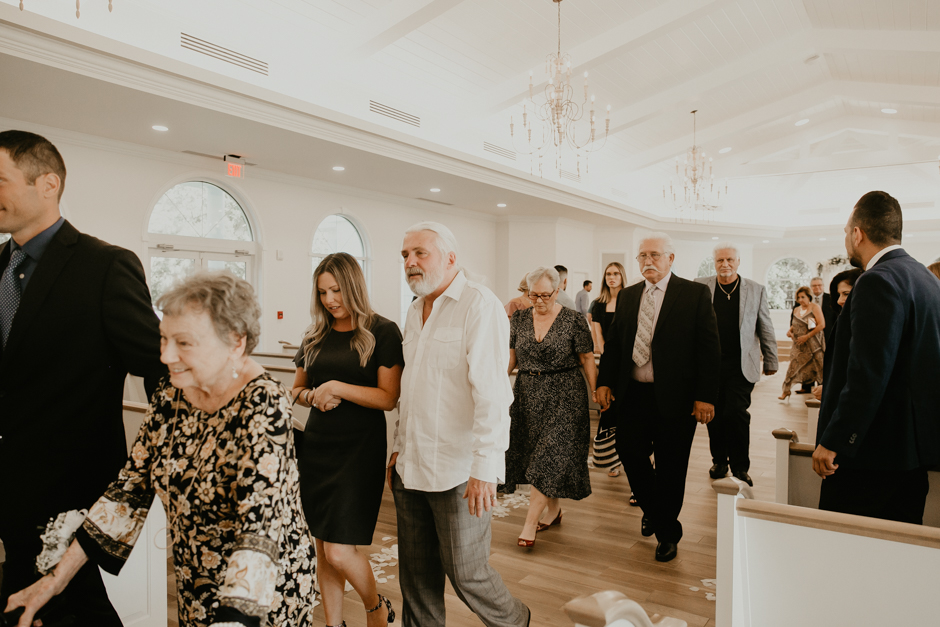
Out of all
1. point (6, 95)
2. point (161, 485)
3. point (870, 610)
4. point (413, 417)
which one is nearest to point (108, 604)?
point (161, 485)

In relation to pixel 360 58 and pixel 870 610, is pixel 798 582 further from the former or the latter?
pixel 360 58

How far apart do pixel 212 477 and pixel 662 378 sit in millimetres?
2525

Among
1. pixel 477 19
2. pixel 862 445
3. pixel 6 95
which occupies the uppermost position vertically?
pixel 477 19

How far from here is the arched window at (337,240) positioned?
391 inches

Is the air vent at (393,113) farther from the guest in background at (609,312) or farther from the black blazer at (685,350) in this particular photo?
the black blazer at (685,350)

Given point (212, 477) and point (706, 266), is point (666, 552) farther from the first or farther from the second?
point (706, 266)

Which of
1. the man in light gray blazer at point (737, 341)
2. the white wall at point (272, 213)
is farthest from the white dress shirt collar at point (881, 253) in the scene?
the white wall at point (272, 213)

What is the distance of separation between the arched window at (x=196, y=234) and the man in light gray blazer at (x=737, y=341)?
19.3 feet

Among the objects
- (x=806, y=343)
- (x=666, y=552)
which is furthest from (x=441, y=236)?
(x=806, y=343)

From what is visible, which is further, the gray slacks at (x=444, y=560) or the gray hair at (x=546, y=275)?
the gray hair at (x=546, y=275)

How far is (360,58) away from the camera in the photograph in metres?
6.68

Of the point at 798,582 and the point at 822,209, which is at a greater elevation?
the point at 822,209

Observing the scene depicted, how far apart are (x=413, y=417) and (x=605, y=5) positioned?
6.90 meters

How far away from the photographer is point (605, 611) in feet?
3.57
